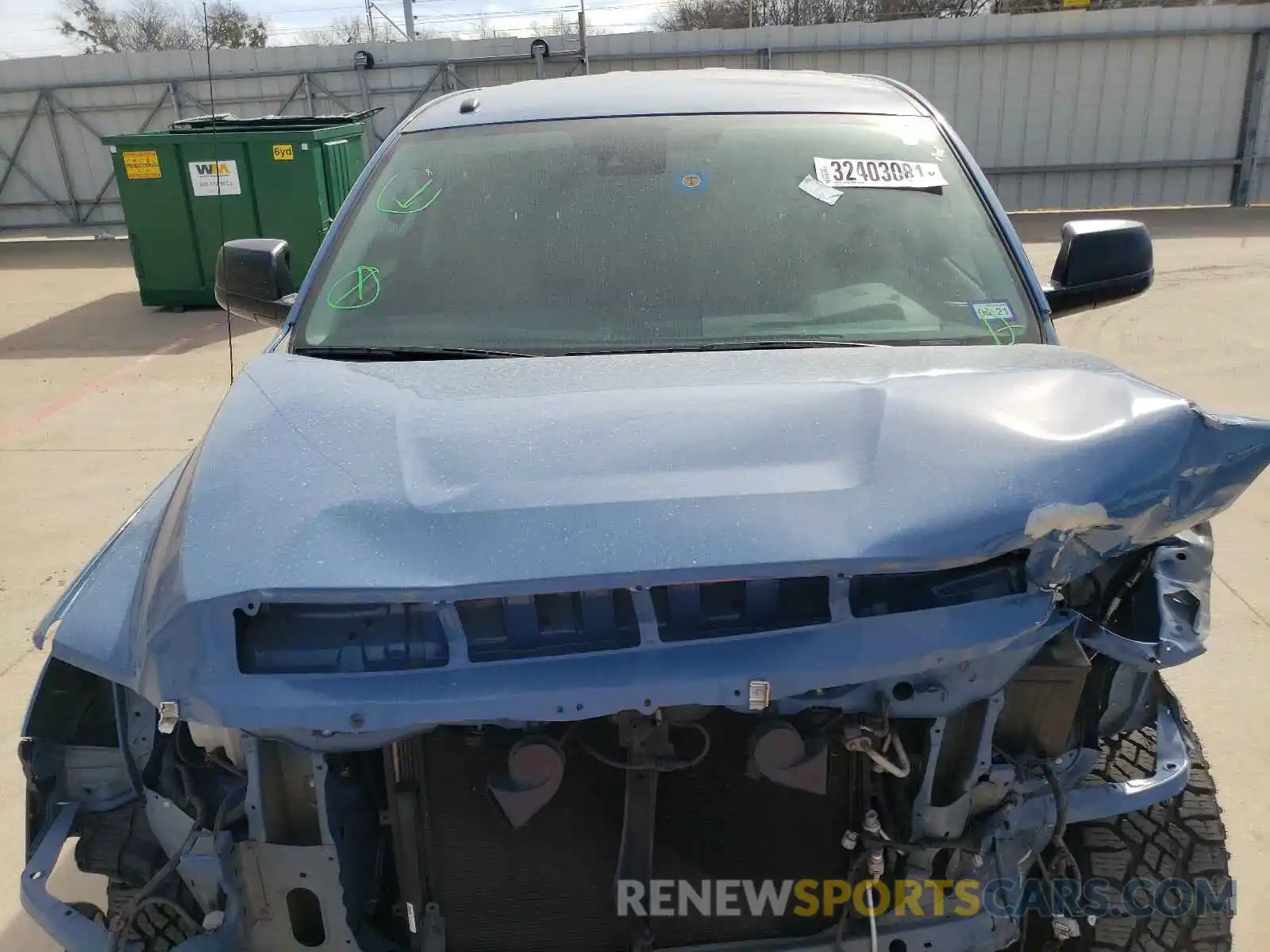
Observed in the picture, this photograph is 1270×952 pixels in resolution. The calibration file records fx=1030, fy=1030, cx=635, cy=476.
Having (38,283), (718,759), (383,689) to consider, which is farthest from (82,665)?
(38,283)

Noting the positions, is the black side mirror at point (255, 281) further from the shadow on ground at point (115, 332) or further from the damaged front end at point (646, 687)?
the shadow on ground at point (115, 332)

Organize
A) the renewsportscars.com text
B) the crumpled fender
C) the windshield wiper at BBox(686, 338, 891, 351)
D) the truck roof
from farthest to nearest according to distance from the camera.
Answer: the truck roof, the windshield wiper at BBox(686, 338, 891, 351), the renewsportscars.com text, the crumpled fender

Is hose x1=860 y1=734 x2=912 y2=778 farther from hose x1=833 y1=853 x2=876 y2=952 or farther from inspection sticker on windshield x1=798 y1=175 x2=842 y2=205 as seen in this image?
inspection sticker on windshield x1=798 y1=175 x2=842 y2=205

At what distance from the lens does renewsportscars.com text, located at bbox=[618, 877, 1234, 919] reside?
5.87 feet

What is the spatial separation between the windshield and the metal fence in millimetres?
12094

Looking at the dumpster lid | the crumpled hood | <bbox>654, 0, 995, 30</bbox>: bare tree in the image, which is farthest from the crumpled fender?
<bbox>654, 0, 995, 30</bbox>: bare tree

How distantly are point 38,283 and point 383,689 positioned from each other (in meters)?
13.0

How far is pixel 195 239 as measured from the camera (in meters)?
10.2

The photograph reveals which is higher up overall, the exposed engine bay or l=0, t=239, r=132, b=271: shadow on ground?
the exposed engine bay

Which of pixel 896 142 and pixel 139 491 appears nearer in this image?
pixel 896 142

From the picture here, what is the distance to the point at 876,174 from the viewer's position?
8.98 ft

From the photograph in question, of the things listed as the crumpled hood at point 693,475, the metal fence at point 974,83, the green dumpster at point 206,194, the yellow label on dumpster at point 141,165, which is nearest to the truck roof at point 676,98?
the crumpled hood at point 693,475

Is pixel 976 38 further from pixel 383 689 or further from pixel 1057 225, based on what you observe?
pixel 383 689

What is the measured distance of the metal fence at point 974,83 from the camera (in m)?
14.0
